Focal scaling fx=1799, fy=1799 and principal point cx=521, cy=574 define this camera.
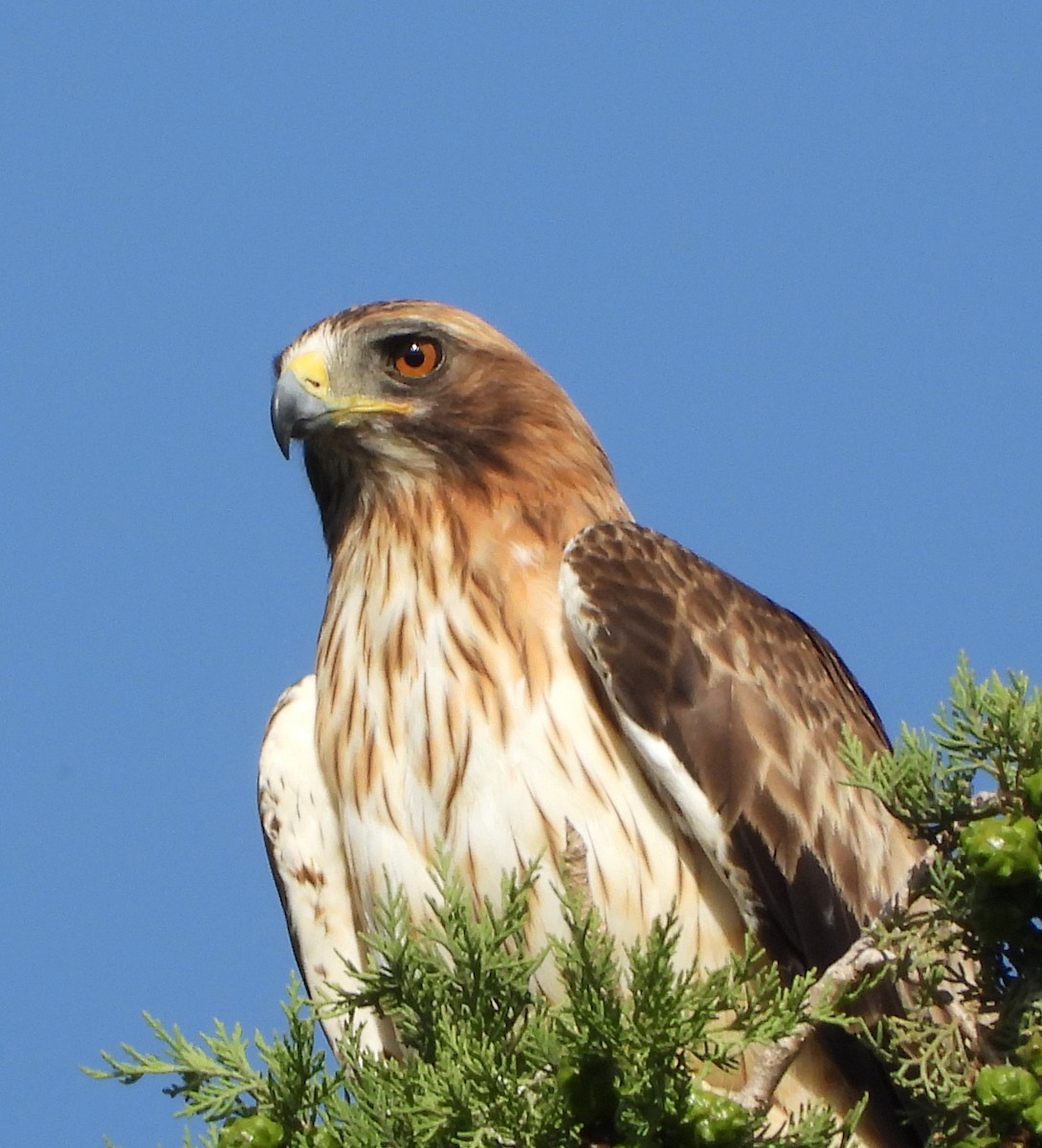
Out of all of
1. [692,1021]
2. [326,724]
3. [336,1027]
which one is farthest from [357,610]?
[692,1021]

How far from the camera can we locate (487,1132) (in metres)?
3.25

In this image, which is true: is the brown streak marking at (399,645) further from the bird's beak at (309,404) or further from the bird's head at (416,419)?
the bird's beak at (309,404)

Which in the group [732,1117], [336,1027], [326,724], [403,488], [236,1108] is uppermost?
[403,488]

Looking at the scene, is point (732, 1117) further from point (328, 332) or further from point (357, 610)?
point (328, 332)

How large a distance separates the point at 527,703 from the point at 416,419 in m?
1.30

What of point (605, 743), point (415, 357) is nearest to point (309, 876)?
point (605, 743)

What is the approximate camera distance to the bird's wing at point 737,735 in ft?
16.4

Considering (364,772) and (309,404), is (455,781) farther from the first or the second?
(309,404)

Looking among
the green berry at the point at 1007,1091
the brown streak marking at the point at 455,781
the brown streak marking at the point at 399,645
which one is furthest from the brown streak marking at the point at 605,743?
the green berry at the point at 1007,1091

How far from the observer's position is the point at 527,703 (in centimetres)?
527

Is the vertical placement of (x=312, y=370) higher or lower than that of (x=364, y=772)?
higher

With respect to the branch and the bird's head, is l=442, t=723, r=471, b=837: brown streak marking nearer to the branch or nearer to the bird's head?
the bird's head

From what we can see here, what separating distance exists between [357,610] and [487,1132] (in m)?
2.83

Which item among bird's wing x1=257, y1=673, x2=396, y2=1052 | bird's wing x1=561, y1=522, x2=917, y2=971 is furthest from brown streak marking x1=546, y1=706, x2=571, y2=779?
bird's wing x1=257, y1=673, x2=396, y2=1052
